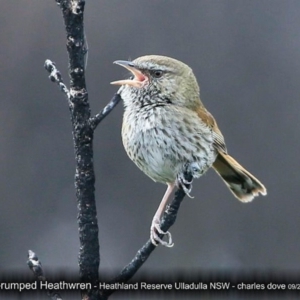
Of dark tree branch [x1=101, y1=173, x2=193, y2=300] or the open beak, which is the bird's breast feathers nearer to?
the open beak

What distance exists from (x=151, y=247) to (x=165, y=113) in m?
0.59

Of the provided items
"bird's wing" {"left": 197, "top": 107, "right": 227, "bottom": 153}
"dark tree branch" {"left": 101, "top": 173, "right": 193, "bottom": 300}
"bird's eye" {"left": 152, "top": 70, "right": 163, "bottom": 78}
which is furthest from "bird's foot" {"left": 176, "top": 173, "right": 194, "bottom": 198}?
"bird's wing" {"left": 197, "top": 107, "right": 227, "bottom": 153}

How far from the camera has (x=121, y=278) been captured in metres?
1.03

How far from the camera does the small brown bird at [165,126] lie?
145 cm

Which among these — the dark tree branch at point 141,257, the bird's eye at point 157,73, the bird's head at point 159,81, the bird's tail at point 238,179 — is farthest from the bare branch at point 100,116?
the bird's tail at point 238,179

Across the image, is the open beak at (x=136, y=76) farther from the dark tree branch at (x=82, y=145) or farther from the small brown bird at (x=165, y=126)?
the dark tree branch at (x=82, y=145)

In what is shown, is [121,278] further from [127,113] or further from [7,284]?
[127,113]

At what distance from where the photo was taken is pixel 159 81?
148 centimetres

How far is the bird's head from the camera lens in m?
1.42

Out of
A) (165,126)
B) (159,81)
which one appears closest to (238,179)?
(165,126)

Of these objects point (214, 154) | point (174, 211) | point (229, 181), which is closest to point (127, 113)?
point (214, 154)

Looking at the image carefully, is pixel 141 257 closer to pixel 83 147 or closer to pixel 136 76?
pixel 83 147

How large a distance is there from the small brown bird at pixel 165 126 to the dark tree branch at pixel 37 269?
422mm

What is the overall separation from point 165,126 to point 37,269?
2.17 feet
